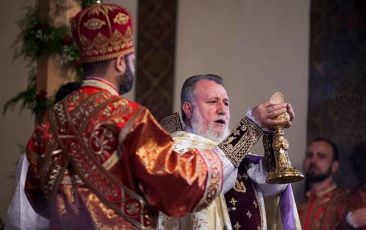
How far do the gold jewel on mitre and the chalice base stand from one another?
40.5 inches

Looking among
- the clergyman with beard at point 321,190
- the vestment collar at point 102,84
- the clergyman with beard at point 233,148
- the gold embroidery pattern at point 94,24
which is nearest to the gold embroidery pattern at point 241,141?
the clergyman with beard at point 233,148

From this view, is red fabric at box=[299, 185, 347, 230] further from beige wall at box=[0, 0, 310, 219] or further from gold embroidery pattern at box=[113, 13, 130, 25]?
gold embroidery pattern at box=[113, 13, 130, 25]

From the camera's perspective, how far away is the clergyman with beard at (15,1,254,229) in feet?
9.39

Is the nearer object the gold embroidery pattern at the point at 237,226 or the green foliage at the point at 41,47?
the gold embroidery pattern at the point at 237,226

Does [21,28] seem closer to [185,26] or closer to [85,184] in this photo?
[185,26]

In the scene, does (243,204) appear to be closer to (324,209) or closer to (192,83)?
(192,83)

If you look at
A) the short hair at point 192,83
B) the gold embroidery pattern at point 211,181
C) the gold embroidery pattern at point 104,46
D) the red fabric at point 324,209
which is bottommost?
the red fabric at point 324,209

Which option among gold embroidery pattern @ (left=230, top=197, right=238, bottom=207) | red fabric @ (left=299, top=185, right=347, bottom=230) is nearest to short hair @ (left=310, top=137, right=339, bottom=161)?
red fabric @ (left=299, top=185, right=347, bottom=230)

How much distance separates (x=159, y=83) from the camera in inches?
281

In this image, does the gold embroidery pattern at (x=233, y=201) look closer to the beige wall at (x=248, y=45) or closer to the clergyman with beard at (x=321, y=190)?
the clergyman with beard at (x=321, y=190)

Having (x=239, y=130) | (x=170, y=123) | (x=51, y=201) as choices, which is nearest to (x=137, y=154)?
(x=51, y=201)

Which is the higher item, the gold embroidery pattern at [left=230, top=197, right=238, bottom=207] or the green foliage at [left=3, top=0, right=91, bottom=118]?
the green foliage at [left=3, top=0, right=91, bottom=118]

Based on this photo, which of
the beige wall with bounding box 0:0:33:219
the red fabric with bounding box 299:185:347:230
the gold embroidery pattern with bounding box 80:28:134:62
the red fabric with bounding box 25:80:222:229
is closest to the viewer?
the red fabric with bounding box 25:80:222:229

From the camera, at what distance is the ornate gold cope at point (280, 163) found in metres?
3.55
